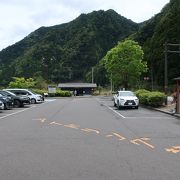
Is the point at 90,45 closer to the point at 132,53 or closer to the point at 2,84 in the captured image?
the point at 2,84

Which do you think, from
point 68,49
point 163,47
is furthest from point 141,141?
point 68,49

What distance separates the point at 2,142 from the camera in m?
14.0

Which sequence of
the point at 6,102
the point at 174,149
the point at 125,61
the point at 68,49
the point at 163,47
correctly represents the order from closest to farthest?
the point at 174,149 → the point at 6,102 → the point at 125,61 → the point at 163,47 → the point at 68,49

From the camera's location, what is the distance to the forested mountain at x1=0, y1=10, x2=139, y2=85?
404 feet

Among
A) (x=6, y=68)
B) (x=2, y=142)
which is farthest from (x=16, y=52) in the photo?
(x=2, y=142)

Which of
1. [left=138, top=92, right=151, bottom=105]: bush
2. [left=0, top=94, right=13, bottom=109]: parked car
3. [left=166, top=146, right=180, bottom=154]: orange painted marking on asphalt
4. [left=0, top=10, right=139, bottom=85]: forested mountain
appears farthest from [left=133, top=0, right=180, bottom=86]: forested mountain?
[left=166, top=146, right=180, bottom=154]: orange painted marking on asphalt

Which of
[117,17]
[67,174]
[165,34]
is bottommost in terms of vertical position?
[67,174]

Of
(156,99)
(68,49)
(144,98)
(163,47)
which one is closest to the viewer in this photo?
(156,99)

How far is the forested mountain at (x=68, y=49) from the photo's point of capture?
123m

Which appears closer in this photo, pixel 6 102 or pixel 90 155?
pixel 90 155

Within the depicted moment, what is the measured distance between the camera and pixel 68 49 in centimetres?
12581

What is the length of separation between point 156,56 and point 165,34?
4.45m

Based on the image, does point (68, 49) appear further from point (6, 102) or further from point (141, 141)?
point (141, 141)

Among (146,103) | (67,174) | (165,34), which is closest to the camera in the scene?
(67,174)
